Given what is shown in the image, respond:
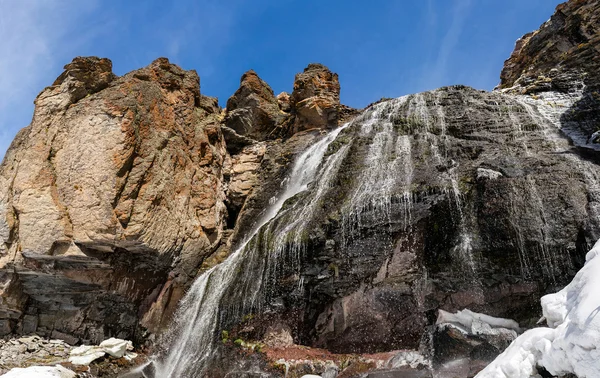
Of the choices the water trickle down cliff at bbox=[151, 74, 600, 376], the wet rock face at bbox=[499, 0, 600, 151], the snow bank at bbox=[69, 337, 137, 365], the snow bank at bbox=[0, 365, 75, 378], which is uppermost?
the wet rock face at bbox=[499, 0, 600, 151]

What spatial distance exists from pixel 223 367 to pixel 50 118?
46.6ft

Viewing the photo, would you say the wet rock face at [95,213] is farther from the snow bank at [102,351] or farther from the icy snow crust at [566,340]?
the icy snow crust at [566,340]

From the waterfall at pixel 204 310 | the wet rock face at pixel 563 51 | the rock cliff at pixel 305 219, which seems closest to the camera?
the rock cliff at pixel 305 219

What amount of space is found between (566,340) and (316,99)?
22359mm

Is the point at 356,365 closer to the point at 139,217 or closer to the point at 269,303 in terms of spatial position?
the point at 269,303

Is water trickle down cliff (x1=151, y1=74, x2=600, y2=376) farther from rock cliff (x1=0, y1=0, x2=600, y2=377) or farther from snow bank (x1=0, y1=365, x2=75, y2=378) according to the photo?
snow bank (x1=0, y1=365, x2=75, y2=378)

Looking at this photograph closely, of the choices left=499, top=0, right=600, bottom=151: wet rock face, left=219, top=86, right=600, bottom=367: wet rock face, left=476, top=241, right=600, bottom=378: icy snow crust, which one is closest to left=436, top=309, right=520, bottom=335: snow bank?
left=219, top=86, right=600, bottom=367: wet rock face

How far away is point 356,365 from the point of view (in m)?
11.6

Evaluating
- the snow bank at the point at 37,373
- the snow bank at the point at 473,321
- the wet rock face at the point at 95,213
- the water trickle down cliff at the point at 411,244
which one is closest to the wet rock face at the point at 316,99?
the wet rock face at the point at 95,213

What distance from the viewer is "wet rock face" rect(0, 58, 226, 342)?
16312 mm

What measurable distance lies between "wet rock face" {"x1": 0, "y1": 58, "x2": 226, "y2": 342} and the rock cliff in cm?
8

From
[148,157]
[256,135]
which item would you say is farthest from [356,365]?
[256,135]

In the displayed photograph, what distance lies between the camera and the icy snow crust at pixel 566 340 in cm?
549

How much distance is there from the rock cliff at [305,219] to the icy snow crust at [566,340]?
3499 mm
